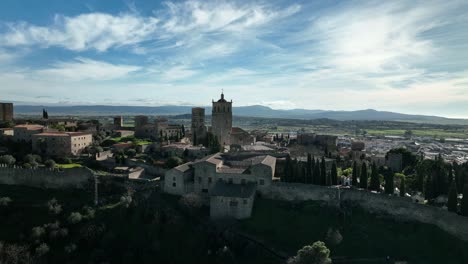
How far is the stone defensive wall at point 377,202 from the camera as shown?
120 ft

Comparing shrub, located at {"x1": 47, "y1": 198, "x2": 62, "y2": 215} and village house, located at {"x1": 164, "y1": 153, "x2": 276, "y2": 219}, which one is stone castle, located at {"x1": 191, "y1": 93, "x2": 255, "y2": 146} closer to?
village house, located at {"x1": 164, "y1": 153, "x2": 276, "y2": 219}

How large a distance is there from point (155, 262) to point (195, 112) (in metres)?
46.7

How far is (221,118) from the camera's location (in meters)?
76.5

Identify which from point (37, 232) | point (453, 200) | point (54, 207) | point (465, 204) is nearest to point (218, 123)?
point (54, 207)

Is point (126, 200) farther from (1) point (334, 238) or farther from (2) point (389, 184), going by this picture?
(2) point (389, 184)

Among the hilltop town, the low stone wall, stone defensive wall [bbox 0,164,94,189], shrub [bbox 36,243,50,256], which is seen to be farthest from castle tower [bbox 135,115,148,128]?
shrub [bbox 36,243,50,256]

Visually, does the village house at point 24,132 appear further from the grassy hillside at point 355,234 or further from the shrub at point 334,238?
the shrub at point 334,238

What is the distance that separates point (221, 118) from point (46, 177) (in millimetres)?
35745

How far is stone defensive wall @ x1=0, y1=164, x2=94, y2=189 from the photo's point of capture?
1907 inches

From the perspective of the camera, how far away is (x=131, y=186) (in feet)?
155

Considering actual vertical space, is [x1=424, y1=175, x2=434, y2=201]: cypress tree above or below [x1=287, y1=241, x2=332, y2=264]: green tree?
above

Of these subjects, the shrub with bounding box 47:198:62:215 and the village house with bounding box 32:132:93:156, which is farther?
the village house with bounding box 32:132:93:156

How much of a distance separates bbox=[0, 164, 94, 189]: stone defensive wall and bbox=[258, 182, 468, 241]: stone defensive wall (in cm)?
2307

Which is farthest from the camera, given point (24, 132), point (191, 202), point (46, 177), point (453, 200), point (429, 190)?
point (24, 132)
